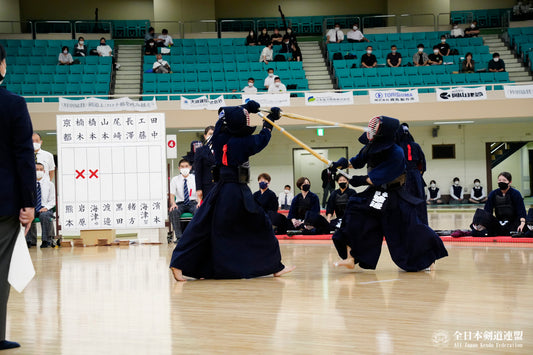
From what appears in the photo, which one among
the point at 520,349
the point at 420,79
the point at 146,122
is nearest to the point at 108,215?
the point at 146,122

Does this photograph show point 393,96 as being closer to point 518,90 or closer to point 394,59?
point 394,59

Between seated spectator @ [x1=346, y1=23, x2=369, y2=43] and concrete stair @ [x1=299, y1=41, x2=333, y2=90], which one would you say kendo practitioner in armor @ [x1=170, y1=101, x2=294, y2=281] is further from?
seated spectator @ [x1=346, y1=23, x2=369, y2=43]

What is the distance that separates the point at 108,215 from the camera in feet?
36.4

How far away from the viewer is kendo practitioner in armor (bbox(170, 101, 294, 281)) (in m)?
6.14

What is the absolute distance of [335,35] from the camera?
24.8 meters

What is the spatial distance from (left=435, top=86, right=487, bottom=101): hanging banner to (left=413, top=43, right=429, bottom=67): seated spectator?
233 cm

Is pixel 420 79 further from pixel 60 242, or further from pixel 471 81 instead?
pixel 60 242

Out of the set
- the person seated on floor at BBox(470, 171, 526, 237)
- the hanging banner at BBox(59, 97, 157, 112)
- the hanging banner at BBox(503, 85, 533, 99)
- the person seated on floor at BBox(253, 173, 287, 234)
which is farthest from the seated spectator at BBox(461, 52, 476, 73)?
the person seated on floor at BBox(470, 171, 526, 237)

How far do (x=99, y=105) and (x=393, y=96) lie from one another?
9.10 metres

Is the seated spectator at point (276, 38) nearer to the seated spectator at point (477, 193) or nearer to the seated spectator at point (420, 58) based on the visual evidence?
the seated spectator at point (420, 58)

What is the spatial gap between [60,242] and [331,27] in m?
18.6

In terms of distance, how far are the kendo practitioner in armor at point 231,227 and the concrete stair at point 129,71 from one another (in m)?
16.3

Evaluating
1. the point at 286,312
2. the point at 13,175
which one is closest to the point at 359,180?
the point at 286,312

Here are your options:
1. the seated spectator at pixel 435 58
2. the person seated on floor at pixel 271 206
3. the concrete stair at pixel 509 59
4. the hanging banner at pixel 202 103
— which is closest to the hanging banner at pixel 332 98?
the hanging banner at pixel 202 103
